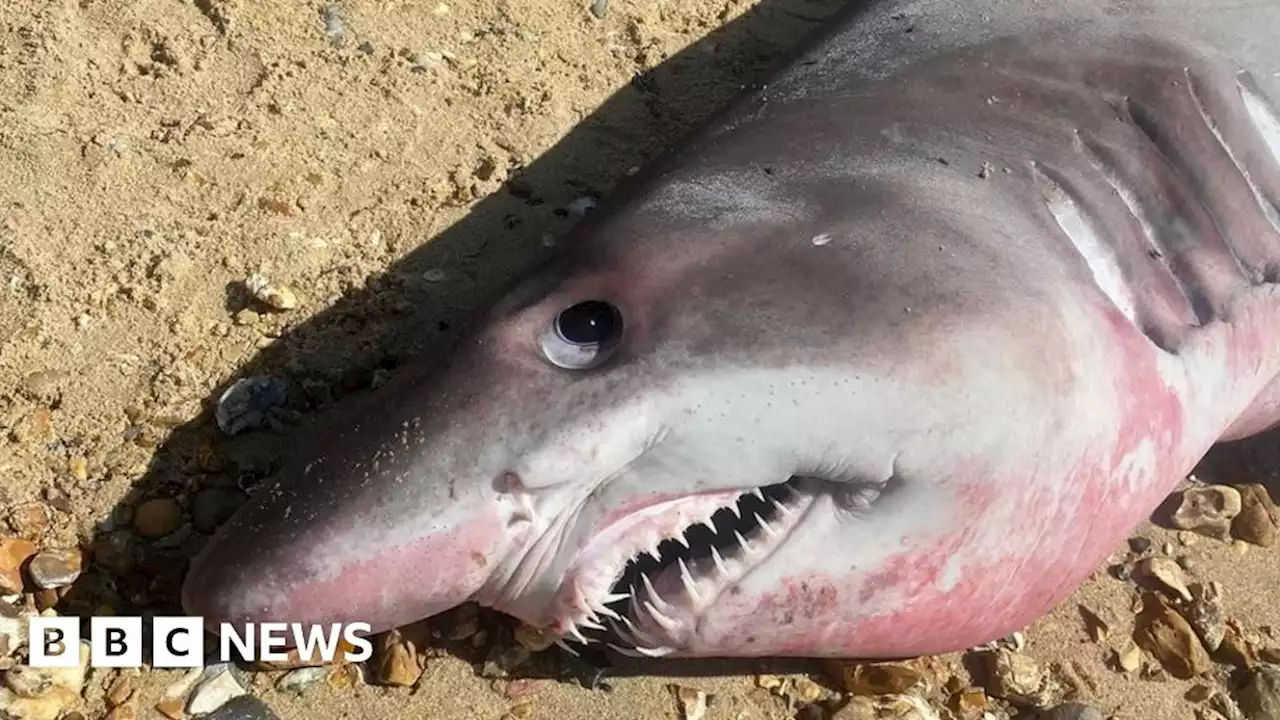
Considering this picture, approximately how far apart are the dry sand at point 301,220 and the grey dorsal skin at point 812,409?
Answer: 406mm

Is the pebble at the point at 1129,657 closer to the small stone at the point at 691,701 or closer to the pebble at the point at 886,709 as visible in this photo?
the pebble at the point at 886,709

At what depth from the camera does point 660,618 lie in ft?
6.06

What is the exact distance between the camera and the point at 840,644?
196 centimetres

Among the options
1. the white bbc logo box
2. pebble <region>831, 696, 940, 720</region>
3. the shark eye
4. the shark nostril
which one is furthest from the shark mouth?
the white bbc logo box

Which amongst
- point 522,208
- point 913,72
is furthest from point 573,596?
point 522,208

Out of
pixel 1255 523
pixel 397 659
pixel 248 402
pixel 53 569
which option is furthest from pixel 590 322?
pixel 1255 523

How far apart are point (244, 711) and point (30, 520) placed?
0.58 m

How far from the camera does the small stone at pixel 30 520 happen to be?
7.69 feet

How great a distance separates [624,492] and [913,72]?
45.8 inches

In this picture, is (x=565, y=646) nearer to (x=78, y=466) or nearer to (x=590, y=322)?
(x=590, y=322)

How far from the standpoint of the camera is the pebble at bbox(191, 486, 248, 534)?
2416 millimetres

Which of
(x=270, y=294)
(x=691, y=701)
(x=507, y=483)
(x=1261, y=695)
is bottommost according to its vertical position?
(x=1261, y=695)

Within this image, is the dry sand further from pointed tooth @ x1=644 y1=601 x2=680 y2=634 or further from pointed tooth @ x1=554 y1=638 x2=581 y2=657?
pointed tooth @ x1=644 y1=601 x2=680 y2=634

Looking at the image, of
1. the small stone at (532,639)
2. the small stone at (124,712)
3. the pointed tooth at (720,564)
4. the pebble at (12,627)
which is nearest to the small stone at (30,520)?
the pebble at (12,627)
